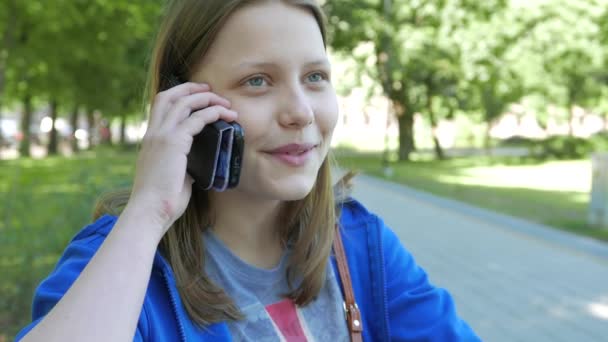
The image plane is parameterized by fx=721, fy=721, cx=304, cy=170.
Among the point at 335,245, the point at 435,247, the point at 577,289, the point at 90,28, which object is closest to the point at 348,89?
the point at 90,28

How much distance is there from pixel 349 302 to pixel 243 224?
32 centimetres

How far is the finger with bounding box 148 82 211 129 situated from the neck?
0.27 meters

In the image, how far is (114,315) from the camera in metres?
1.29

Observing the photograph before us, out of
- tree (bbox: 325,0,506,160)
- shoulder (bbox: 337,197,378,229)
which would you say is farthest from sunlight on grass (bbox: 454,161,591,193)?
shoulder (bbox: 337,197,378,229)

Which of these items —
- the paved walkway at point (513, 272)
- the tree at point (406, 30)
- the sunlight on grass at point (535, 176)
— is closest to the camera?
the paved walkway at point (513, 272)

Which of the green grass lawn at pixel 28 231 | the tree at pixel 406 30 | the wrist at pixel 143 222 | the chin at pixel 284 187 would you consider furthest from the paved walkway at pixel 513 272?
the tree at pixel 406 30

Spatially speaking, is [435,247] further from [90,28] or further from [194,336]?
[90,28]

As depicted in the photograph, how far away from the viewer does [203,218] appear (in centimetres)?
175

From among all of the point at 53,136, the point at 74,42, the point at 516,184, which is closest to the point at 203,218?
the point at 74,42

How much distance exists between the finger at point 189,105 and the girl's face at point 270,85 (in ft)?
0.10

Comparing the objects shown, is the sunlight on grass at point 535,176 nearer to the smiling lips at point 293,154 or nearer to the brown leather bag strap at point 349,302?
the brown leather bag strap at point 349,302

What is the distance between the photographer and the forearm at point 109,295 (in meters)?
1.25

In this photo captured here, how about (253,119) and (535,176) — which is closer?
(253,119)

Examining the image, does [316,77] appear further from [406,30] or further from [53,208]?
[406,30]
